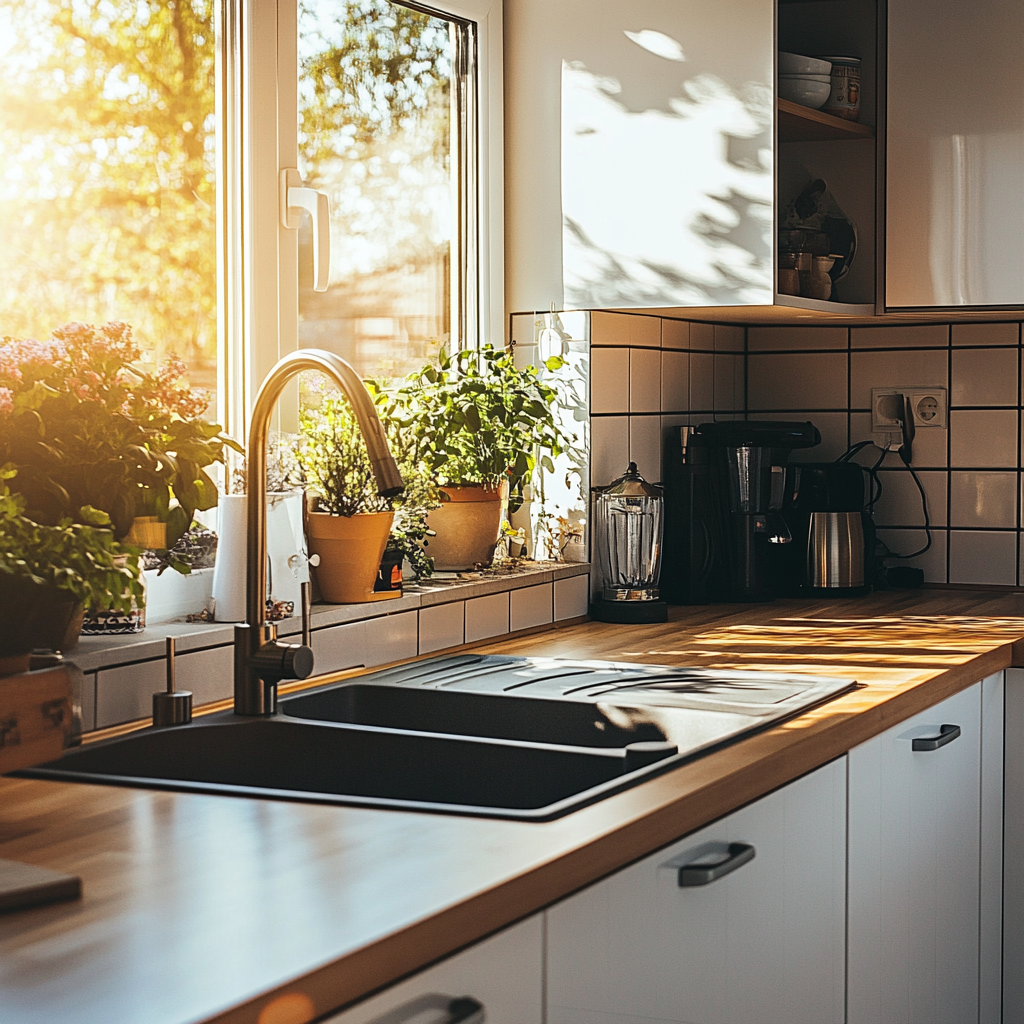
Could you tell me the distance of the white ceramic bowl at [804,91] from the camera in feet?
8.70

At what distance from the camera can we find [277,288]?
7.11ft

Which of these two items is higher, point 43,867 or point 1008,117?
point 1008,117

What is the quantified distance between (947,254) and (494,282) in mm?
831

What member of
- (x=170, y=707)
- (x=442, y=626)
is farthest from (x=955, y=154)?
(x=170, y=707)

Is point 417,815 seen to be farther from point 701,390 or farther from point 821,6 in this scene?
point 821,6

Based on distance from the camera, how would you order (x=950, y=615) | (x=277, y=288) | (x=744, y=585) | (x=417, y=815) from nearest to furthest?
(x=417, y=815), (x=277, y=288), (x=950, y=615), (x=744, y=585)

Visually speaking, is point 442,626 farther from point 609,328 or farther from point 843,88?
point 843,88

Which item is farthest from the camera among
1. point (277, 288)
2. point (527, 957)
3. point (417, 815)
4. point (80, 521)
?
point (277, 288)

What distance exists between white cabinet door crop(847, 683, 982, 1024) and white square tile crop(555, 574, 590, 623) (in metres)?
0.71

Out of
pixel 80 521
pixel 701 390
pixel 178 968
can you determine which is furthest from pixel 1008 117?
pixel 178 968

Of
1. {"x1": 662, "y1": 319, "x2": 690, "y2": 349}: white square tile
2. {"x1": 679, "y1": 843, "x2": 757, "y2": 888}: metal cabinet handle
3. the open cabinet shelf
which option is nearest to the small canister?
the open cabinet shelf

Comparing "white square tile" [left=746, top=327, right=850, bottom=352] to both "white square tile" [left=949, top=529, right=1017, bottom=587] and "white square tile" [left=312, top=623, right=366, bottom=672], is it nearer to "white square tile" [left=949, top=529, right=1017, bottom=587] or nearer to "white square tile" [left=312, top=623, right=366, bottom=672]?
"white square tile" [left=949, top=529, right=1017, bottom=587]

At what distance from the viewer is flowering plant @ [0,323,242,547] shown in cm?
154

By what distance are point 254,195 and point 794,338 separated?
1.42m
